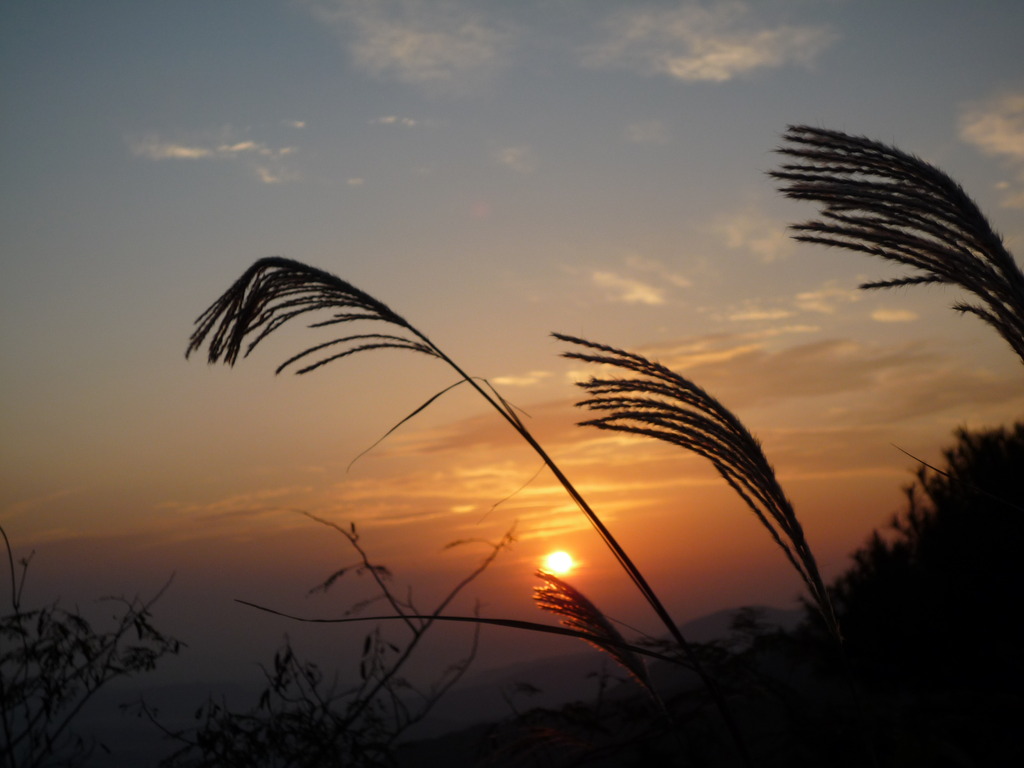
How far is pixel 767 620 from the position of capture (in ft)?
18.0

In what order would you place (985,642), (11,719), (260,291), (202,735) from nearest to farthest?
(260,291) < (11,719) < (202,735) < (985,642)

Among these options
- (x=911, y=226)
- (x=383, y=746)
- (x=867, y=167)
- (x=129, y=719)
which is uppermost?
(x=867, y=167)

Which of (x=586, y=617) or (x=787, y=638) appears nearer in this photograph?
(x=586, y=617)

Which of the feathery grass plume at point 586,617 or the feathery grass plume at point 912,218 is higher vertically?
the feathery grass plume at point 912,218

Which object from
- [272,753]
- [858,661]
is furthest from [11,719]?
[858,661]

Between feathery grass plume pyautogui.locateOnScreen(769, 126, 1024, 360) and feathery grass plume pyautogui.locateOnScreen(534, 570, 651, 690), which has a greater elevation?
feathery grass plume pyautogui.locateOnScreen(769, 126, 1024, 360)

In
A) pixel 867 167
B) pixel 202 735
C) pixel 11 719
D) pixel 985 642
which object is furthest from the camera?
pixel 985 642

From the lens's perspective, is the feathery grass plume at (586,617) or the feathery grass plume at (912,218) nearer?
the feathery grass plume at (912,218)

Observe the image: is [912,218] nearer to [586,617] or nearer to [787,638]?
[586,617]

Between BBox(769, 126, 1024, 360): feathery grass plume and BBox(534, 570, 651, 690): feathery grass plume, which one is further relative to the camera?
BBox(534, 570, 651, 690): feathery grass plume

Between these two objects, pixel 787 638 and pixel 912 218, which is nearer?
pixel 912 218

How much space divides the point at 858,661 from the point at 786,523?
21.4ft

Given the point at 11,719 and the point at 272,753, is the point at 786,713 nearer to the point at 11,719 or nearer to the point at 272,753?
the point at 272,753

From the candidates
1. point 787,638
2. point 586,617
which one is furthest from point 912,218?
point 787,638
